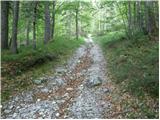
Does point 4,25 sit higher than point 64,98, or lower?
higher

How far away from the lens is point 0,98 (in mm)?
10703

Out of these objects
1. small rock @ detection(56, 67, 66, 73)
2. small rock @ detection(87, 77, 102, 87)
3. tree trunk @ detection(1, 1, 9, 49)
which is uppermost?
tree trunk @ detection(1, 1, 9, 49)

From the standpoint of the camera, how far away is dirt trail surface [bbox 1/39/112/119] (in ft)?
29.8

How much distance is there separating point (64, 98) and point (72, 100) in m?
0.43

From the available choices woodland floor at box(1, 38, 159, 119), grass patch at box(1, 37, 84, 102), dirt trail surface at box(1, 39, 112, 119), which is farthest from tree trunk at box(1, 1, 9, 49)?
woodland floor at box(1, 38, 159, 119)

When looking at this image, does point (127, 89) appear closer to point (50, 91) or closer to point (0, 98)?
point (50, 91)

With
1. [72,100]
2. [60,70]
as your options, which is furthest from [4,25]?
[72,100]

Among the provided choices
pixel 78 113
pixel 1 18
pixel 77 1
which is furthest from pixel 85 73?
pixel 77 1

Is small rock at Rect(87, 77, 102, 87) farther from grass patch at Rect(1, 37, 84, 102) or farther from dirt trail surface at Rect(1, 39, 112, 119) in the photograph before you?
grass patch at Rect(1, 37, 84, 102)

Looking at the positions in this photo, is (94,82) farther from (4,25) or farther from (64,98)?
(4,25)

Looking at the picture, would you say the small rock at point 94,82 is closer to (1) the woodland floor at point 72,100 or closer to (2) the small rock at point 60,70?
(1) the woodland floor at point 72,100

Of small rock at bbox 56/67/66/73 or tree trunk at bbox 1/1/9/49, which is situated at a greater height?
tree trunk at bbox 1/1/9/49

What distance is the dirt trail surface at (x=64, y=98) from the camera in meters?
9.09

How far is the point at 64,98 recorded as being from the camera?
10539 millimetres
